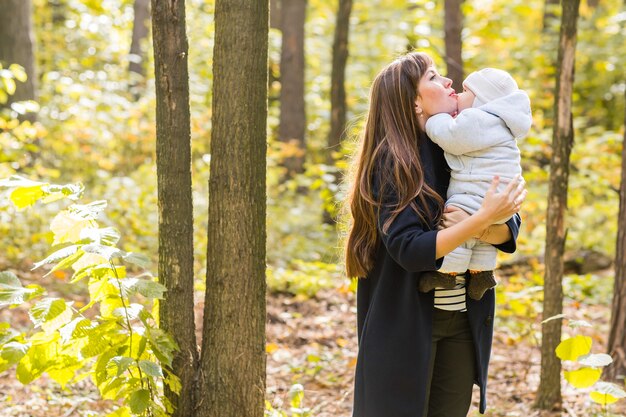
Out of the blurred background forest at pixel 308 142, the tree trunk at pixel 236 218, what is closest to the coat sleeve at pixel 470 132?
the blurred background forest at pixel 308 142

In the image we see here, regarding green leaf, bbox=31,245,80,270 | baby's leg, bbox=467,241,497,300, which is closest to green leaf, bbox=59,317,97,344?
green leaf, bbox=31,245,80,270

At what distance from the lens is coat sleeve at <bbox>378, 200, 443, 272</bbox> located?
2.20 metres

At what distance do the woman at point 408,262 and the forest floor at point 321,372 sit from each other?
127 cm

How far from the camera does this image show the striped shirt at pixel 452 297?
242 cm

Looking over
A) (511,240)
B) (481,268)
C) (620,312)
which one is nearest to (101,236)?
(481,268)

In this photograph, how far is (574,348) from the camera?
120 inches

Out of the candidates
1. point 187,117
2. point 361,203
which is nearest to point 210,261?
point 187,117

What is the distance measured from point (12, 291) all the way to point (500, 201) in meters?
1.77

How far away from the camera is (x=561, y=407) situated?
4016 mm

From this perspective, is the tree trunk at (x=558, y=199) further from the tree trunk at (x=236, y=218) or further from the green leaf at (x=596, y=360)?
the tree trunk at (x=236, y=218)

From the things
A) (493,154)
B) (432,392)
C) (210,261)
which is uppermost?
(493,154)

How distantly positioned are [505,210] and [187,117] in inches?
56.9

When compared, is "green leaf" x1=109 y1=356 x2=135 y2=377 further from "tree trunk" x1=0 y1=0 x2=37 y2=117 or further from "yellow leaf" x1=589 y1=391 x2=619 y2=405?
"tree trunk" x1=0 y1=0 x2=37 y2=117

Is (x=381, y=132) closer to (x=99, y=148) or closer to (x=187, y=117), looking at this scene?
(x=187, y=117)
